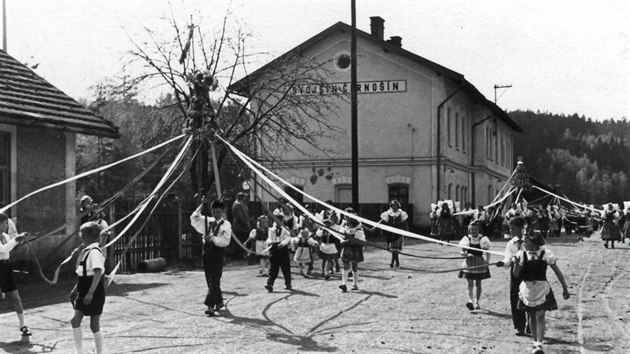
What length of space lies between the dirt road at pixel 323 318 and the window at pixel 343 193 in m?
19.3

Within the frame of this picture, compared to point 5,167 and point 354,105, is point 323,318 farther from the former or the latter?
point 354,105

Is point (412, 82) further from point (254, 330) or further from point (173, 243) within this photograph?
point (254, 330)

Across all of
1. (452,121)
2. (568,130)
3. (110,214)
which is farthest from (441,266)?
(568,130)

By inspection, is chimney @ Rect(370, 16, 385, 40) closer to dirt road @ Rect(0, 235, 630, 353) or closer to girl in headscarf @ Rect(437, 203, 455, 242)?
girl in headscarf @ Rect(437, 203, 455, 242)

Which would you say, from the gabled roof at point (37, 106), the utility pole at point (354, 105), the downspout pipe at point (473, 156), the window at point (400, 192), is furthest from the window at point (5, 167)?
the downspout pipe at point (473, 156)

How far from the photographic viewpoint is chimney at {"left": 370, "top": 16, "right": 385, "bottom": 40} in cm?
3753

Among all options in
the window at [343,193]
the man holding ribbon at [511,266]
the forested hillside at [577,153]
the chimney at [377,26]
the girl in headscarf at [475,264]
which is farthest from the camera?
the forested hillside at [577,153]

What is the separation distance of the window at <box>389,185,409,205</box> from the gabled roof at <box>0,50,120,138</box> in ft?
64.5

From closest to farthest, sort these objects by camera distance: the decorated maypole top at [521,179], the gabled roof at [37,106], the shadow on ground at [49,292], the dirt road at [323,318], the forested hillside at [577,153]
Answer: the dirt road at [323,318] → the shadow on ground at [49,292] → the gabled roof at [37,106] → the decorated maypole top at [521,179] → the forested hillside at [577,153]

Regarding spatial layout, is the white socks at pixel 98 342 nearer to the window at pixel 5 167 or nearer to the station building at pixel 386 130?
the window at pixel 5 167

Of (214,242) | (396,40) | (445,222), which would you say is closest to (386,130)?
(396,40)

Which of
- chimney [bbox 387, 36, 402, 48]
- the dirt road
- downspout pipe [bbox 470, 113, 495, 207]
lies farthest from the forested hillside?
the dirt road

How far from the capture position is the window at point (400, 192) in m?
34.9

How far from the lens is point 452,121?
37.6m
